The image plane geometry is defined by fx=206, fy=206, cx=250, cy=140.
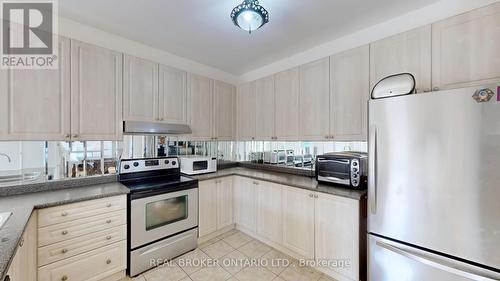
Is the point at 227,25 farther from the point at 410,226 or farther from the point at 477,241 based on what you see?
the point at 477,241

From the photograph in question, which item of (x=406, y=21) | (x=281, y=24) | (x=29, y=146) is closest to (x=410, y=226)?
(x=406, y=21)

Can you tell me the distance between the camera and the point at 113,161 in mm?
2418

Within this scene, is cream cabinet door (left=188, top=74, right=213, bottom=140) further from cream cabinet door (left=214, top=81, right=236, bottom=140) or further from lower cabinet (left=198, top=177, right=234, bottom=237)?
lower cabinet (left=198, top=177, right=234, bottom=237)

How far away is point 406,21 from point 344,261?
229 cm

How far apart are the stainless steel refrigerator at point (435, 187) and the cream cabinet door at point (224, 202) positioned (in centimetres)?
180

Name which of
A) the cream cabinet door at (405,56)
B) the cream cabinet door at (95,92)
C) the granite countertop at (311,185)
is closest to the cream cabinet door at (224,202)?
the granite countertop at (311,185)

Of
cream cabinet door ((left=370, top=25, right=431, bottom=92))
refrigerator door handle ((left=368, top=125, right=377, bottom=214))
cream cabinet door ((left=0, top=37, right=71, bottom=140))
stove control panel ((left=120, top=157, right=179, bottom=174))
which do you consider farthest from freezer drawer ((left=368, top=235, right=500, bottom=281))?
cream cabinet door ((left=0, top=37, right=71, bottom=140))

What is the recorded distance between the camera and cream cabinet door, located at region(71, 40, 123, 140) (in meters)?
2.04

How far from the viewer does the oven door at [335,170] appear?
2.05 metres

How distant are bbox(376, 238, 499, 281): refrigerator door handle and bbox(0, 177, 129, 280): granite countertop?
7.21 ft

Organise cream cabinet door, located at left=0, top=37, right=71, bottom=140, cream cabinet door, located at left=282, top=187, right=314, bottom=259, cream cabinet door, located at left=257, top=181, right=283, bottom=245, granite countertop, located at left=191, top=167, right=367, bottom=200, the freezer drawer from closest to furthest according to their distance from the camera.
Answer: the freezer drawer → cream cabinet door, located at left=0, top=37, right=71, bottom=140 → granite countertop, located at left=191, top=167, right=367, bottom=200 → cream cabinet door, located at left=282, top=187, right=314, bottom=259 → cream cabinet door, located at left=257, top=181, right=283, bottom=245

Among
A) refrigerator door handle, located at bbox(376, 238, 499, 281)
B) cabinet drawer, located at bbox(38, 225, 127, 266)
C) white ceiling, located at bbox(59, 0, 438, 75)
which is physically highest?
white ceiling, located at bbox(59, 0, 438, 75)

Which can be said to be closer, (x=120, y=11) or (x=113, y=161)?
(x=120, y=11)

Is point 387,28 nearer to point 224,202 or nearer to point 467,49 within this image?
point 467,49
